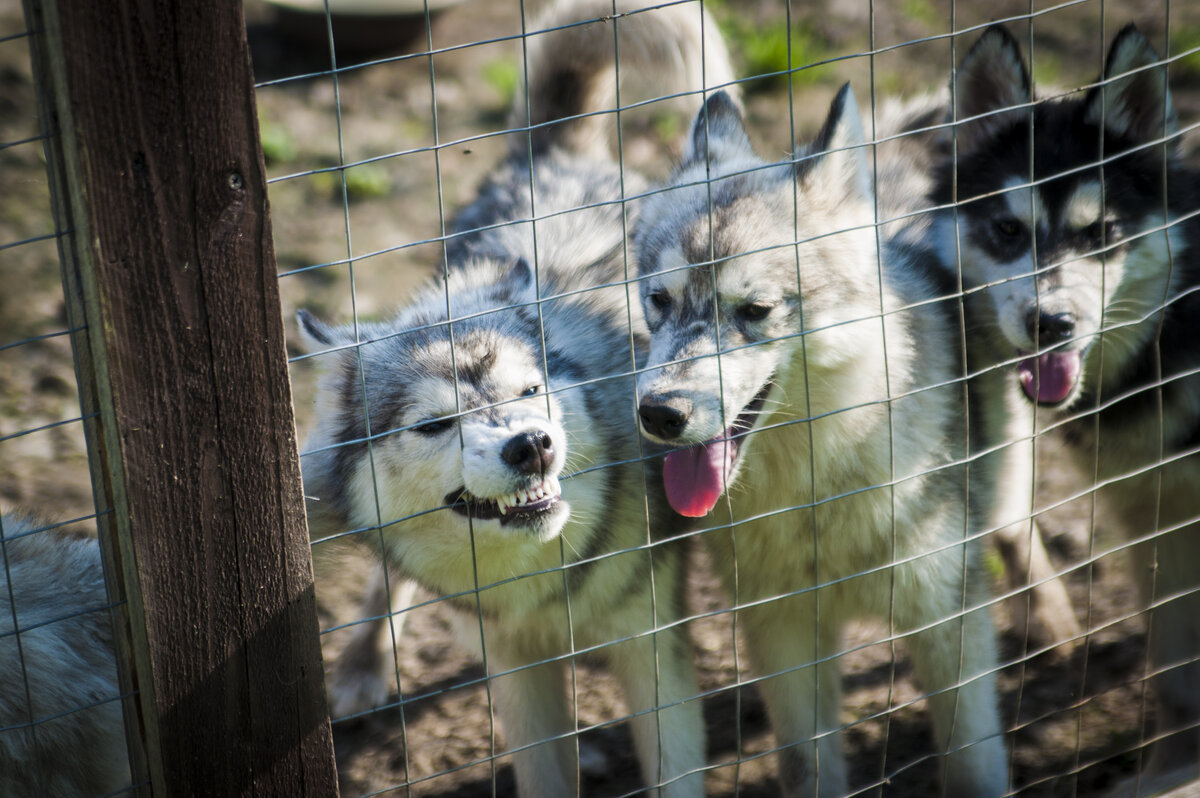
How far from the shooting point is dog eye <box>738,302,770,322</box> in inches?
96.7

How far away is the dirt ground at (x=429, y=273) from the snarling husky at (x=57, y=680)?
54 cm

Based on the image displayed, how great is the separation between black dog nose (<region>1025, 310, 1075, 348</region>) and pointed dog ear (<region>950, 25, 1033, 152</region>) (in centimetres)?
53

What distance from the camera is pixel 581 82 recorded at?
378 centimetres

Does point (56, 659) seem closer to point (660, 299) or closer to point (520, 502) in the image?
point (520, 502)

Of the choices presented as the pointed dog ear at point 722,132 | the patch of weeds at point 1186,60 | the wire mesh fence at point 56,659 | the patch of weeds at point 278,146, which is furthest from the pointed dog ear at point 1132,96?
the patch of weeds at point 278,146

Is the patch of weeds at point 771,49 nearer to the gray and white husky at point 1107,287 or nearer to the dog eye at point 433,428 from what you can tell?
the gray and white husky at point 1107,287

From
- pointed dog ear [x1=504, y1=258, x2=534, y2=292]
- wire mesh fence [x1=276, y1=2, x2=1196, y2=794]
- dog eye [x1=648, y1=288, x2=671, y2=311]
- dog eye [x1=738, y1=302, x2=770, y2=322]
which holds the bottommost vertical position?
wire mesh fence [x1=276, y1=2, x2=1196, y2=794]

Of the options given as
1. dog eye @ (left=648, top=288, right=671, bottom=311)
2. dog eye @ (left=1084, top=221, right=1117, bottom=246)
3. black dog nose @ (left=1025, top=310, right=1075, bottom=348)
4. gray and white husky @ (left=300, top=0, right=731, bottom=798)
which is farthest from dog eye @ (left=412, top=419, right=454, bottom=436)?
dog eye @ (left=1084, top=221, right=1117, bottom=246)

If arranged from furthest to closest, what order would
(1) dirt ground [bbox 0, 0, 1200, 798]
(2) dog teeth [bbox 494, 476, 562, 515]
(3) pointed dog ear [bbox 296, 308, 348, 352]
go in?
1. (1) dirt ground [bbox 0, 0, 1200, 798]
2. (3) pointed dog ear [bbox 296, 308, 348, 352]
3. (2) dog teeth [bbox 494, 476, 562, 515]

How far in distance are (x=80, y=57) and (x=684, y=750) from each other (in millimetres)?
2119

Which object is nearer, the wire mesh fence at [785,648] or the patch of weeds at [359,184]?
the wire mesh fence at [785,648]

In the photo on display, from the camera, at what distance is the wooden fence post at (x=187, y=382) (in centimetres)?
139

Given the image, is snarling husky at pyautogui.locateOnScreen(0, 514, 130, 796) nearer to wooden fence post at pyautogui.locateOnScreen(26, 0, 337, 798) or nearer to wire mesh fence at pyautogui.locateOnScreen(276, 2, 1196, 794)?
wire mesh fence at pyautogui.locateOnScreen(276, 2, 1196, 794)

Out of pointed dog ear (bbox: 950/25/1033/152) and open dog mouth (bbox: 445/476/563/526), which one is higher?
pointed dog ear (bbox: 950/25/1033/152)
